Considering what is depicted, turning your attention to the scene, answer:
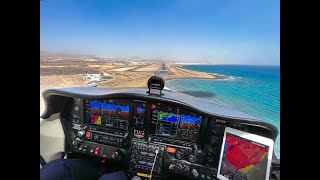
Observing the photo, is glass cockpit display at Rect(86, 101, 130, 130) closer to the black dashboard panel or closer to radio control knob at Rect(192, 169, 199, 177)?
the black dashboard panel

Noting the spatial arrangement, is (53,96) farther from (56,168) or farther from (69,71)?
(56,168)

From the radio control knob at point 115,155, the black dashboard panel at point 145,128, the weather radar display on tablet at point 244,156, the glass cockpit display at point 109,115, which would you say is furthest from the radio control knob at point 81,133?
the weather radar display on tablet at point 244,156

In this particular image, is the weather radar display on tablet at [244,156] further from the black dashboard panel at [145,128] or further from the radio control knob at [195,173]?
the radio control knob at [195,173]

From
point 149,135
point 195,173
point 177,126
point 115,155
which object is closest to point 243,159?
point 195,173

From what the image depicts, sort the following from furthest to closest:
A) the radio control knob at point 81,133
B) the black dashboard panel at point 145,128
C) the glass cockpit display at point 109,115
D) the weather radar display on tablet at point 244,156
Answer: the radio control knob at point 81,133 → the glass cockpit display at point 109,115 → the black dashboard panel at point 145,128 → the weather radar display on tablet at point 244,156
